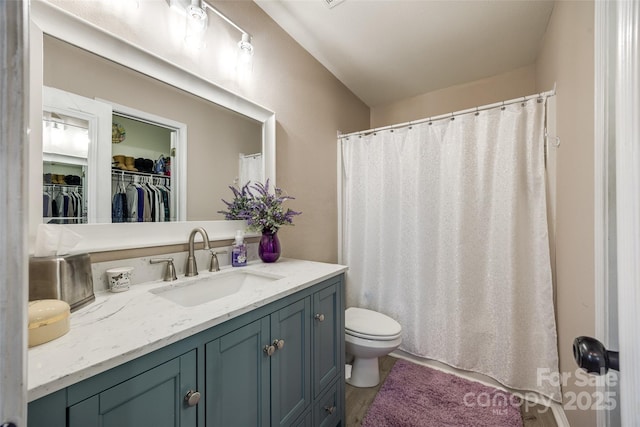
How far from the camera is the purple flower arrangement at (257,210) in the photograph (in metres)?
1.46

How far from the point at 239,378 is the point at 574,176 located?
5.34ft

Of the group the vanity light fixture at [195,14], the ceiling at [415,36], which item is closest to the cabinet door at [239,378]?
the vanity light fixture at [195,14]

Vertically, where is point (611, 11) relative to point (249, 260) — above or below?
above

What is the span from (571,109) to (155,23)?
194 centimetres

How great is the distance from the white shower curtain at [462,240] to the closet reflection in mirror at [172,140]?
109cm

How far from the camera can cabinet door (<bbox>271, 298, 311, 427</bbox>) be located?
96 cm

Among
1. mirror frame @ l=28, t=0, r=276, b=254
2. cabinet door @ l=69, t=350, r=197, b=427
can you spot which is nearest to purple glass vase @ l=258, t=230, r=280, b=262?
mirror frame @ l=28, t=0, r=276, b=254

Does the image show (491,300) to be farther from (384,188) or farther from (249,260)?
(249,260)

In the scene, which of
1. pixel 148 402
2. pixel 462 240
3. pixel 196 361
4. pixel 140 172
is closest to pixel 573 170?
pixel 462 240

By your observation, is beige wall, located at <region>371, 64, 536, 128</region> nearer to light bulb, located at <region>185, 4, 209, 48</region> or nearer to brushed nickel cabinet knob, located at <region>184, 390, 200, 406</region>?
light bulb, located at <region>185, 4, 209, 48</region>

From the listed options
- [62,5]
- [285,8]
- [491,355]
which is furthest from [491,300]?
[62,5]

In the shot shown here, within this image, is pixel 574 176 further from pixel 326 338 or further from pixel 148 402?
pixel 148 402

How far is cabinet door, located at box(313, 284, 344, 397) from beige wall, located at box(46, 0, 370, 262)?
604mm

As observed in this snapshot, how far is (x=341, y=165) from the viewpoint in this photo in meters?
2.38
